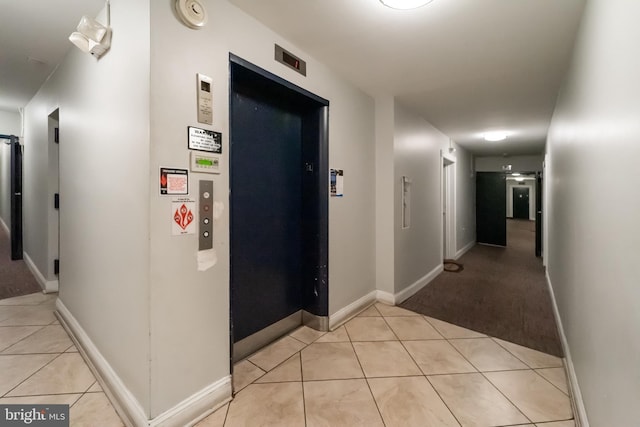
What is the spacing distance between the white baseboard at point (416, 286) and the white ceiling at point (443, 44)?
2.30 m

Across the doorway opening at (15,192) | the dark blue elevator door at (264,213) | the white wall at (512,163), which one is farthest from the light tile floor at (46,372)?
the white wall at (512,163)

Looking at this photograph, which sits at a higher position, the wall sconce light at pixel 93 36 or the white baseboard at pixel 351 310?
the wall sconce light at pixel 93 36

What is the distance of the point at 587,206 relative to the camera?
1.54 m

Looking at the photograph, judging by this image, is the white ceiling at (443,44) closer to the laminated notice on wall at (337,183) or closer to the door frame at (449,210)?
the laminated notice on wall at (337,183)

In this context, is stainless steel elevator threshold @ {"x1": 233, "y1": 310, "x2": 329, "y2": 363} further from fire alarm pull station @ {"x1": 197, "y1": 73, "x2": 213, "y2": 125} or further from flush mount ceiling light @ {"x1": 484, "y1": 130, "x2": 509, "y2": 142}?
flush mount ceiling light @ {"x1": 484, "y1": 130, "x2": 509, "y2": 142}

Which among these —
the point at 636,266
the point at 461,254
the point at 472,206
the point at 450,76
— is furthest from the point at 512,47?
the point at 472,206

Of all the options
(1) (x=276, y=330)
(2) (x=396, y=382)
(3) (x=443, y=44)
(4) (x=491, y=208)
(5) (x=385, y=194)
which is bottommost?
(2) (x=396, y=382)

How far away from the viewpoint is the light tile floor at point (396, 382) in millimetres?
1542

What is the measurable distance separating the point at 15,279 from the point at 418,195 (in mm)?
5606

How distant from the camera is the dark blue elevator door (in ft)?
6.80

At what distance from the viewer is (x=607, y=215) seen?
118 cm

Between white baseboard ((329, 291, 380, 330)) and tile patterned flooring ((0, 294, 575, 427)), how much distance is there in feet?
0.27

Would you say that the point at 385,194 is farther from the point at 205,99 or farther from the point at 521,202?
the point at 521,202

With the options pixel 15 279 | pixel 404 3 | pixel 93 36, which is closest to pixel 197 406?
pixel 93 36
